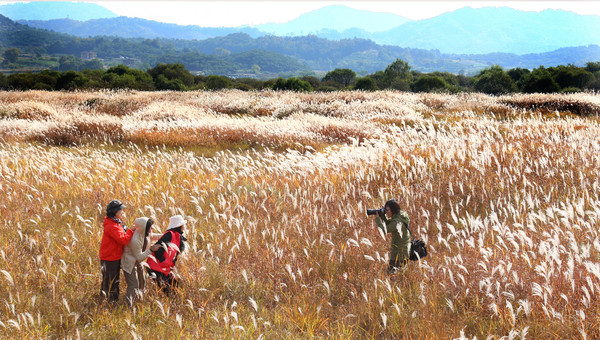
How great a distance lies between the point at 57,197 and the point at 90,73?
183 feet

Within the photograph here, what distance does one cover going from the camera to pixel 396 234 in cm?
371

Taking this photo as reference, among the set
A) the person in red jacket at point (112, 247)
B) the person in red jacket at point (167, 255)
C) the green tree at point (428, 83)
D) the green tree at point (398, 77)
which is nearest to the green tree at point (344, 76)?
the green tree at point (398, 77)

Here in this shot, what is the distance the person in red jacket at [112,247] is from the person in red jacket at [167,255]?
0.89 ft

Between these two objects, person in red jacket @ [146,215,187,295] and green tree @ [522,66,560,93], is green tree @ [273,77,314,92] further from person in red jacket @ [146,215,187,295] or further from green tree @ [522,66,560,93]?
person in red jacket @ [146,215,187,295]

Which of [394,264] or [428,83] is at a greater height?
[428,83]

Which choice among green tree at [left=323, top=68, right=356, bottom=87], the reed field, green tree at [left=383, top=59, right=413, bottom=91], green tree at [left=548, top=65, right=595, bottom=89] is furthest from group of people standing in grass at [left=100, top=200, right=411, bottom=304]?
green tree at [left=323, top=68, right=356, bottom=87]

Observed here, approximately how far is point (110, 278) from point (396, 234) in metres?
2.54

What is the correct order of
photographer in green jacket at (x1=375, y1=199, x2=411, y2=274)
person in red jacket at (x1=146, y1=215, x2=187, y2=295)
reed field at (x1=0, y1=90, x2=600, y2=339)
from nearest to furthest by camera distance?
reed field at (x1=0, y1=90, x2=600, y2=339)
person in red jacket at (x1=146, y1=215, x2=187, y2=295)
photographer in green jacket at (x1=375, y1=199, x2=411, y2=274)

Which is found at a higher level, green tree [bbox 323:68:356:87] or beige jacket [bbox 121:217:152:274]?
green tree [bbox 323:68:356:87]

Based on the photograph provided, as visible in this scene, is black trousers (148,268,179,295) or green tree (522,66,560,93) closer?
black trousers (148,268,179,295)

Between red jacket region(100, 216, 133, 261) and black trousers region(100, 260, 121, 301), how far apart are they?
0.06 m

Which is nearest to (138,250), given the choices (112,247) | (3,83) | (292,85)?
(112,247)

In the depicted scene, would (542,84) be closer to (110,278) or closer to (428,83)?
(428,83)

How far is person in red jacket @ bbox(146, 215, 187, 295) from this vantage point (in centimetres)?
349
